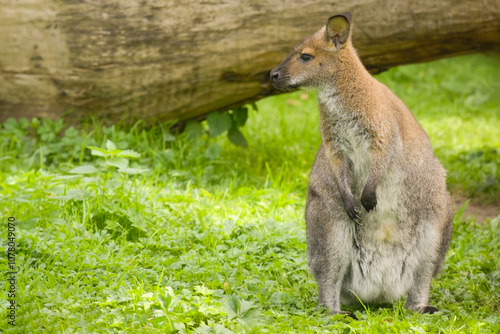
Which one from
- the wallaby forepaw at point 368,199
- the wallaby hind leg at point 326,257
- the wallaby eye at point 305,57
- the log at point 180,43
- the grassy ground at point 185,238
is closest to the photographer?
the grassy ground at point 185,238

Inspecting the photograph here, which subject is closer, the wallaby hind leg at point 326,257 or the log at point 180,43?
the wallaby hind leg at point 326,257

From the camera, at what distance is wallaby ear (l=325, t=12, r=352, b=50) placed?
4.31 meters

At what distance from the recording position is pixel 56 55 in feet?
21.0

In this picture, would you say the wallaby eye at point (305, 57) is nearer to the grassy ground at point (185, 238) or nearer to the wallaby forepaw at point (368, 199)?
the wallaby forepaw at point (368, 199)

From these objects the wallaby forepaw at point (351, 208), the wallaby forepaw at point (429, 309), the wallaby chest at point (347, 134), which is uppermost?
the wallaby chest at point (347, 134)

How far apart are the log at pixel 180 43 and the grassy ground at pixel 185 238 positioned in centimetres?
44

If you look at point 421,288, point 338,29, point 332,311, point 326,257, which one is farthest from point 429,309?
point 338,29

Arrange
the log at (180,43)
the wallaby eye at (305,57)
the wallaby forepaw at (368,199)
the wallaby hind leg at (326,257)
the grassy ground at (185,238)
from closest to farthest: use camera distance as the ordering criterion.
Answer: the grassy ground at (185,238)
the wallaby forepaw at (368,199)
the wallaby hind leg at (326,257)
the wallaby eye at (305,57)
the log at (180,43)

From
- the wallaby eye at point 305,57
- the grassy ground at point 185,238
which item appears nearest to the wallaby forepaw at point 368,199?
the grassy ground at point 185,238

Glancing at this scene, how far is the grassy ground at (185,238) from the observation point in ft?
12.6

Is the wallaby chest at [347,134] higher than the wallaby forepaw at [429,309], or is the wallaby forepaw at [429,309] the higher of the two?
the wallaby chest at [347,134]

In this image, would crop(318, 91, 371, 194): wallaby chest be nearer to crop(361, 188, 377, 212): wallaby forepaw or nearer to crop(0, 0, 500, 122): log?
crop(361, 188, 377, 212): wallaby forepaw

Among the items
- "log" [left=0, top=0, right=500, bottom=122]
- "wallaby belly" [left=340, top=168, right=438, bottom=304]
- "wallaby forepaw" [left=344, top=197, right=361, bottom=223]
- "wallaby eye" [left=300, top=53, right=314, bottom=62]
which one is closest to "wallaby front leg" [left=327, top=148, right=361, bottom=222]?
"wallaby forepaw" [left=344, top=197, right=361, bottom=223]

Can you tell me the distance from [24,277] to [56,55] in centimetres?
295
